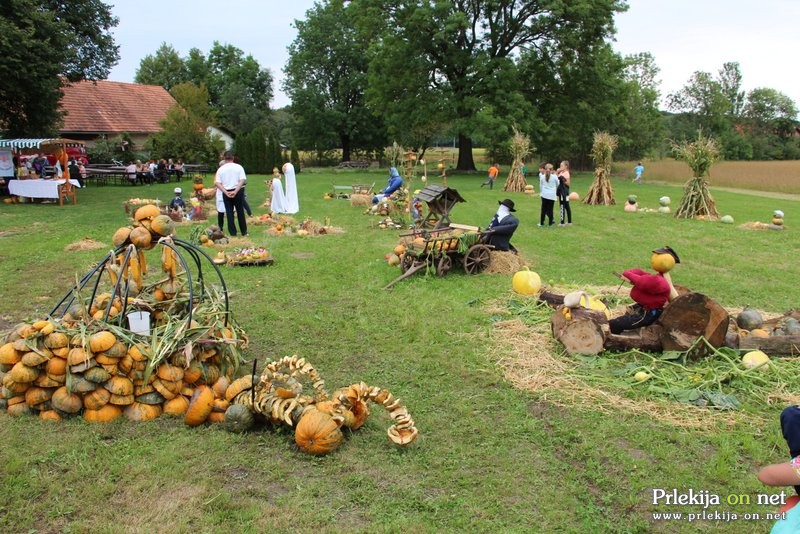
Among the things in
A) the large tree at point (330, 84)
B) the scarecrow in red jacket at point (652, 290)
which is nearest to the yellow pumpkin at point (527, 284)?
the scarecrow in red jacket at point (652, 290)

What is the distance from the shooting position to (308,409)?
14.1 feet

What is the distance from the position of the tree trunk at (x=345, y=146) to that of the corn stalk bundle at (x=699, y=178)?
3288 cm

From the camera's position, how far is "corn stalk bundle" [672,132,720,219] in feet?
55.5

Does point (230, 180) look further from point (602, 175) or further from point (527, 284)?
point (602, 175)

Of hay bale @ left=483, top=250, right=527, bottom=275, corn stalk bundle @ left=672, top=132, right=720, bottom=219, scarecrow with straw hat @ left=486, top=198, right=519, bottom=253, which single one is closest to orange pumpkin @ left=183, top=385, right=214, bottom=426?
hay bale @ left=483, top=250, right=527, bottom=275

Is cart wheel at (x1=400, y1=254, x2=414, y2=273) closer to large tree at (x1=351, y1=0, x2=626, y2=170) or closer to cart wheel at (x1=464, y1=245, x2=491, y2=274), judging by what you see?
cart wheel at (x1=464, y1=245, x2=491, y2=274)

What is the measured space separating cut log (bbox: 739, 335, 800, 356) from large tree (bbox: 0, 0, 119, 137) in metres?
19.3

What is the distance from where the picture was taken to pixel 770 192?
2866 cm

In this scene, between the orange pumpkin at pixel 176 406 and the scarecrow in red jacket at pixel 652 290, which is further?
the scarecrow in red jacket at pixel 652 290

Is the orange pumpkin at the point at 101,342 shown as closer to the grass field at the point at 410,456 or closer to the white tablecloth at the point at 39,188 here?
the grass field at the point at 410,456

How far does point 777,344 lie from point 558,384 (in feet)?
7.94

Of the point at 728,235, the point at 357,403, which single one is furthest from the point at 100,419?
the point at 728,235

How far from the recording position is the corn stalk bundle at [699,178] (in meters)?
16.9

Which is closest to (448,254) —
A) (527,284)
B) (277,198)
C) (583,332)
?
(527,284)
